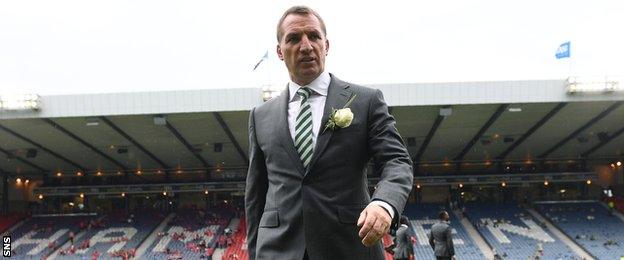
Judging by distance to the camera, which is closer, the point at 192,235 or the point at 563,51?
the point at 563,51

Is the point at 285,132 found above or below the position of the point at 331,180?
above

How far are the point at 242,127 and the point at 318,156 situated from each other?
27.3 m

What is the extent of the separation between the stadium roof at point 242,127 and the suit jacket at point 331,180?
23271 millimetres

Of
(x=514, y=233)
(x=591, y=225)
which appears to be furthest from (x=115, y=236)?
(x=591, y=225)

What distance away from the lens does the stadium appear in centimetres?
2656

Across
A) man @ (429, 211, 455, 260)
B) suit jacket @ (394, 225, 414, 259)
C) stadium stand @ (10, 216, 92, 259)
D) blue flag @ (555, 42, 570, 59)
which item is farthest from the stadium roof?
man @ (429, 211, 455, 260)

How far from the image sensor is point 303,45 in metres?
2.95

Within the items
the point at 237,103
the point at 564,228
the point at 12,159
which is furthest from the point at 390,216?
the point at 12,159

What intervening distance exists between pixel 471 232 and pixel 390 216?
32.5 meters

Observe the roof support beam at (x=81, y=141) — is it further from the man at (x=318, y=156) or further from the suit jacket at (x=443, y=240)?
the man at (x=318, y=156)

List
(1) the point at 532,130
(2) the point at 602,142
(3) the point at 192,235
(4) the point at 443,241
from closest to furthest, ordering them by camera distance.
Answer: (4) the point at 443,241 → (1) the point at 532,130 → (2) the point at 602,142 → (3) the point at 192,235

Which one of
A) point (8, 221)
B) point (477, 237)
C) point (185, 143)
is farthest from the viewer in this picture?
point (8, 221)

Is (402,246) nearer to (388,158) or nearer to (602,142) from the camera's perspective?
(388,158)

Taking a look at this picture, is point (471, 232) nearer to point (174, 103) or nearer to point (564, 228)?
point (564, 228)
